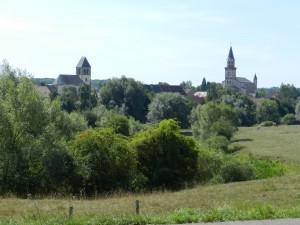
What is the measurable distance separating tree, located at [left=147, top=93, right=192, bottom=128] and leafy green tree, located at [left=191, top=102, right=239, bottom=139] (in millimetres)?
15479

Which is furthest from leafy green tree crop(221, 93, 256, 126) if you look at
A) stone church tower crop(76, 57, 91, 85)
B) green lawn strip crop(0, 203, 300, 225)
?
green lawn strip crop(0, 203, 300, 225)

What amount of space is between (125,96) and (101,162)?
6358 cm

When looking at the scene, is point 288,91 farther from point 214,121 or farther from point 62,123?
point 62,123

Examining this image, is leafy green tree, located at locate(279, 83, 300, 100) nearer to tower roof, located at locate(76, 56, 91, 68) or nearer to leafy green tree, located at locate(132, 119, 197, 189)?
tower roof, located at locate(76, 56, 91, 68)

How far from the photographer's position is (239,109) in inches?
4171

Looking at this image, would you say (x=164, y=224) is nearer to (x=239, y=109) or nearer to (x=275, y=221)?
(x=275, y=221)

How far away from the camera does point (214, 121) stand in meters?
66.9

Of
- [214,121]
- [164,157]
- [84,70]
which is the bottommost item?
[164,157]

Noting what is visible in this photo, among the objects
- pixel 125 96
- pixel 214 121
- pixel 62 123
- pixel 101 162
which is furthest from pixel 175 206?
pixel 125 96

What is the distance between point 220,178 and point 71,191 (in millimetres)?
11619

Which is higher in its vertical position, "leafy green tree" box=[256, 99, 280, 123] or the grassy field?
"leafy green tree" box=[256, 99, 280, 123]

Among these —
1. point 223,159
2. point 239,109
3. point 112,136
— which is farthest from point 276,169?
point 239,109

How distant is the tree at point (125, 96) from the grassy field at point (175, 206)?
5114cm

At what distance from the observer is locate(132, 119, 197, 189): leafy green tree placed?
32281 mm
